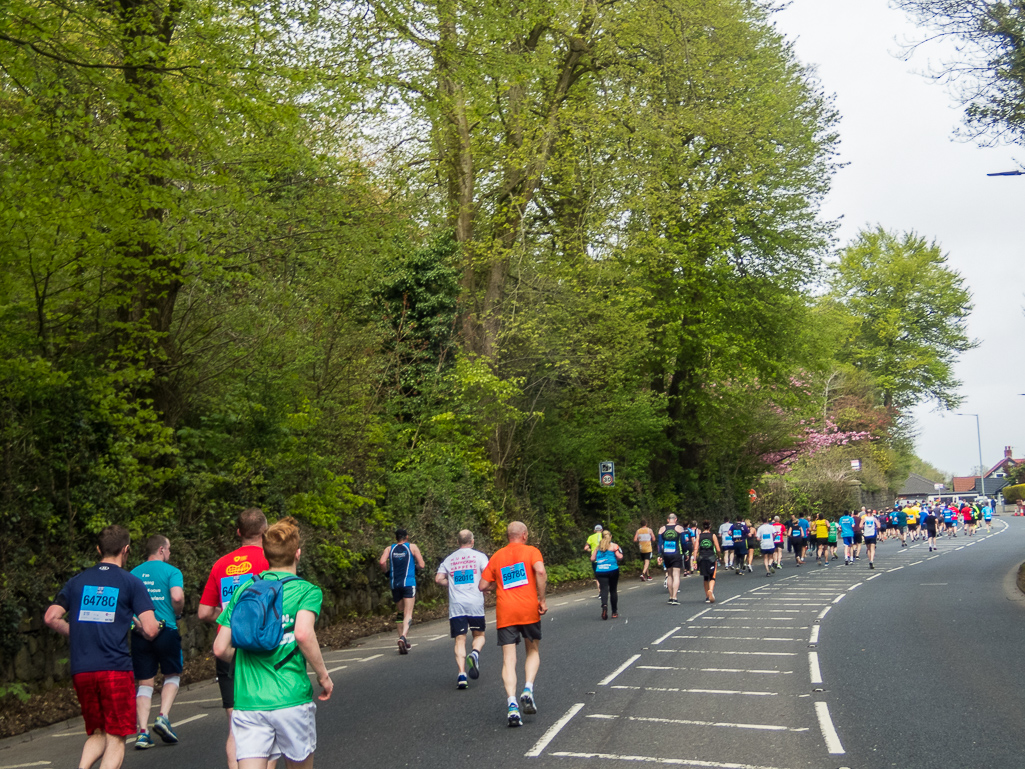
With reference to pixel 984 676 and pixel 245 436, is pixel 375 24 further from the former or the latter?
pixel 984 676

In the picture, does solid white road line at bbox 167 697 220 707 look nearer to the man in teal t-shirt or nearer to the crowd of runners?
the crowd of runners

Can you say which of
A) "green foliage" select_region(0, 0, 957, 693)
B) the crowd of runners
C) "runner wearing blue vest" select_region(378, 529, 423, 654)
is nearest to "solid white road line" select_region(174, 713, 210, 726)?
the crowd of runners

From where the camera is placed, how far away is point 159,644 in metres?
8.08

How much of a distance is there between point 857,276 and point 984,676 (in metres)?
61.8

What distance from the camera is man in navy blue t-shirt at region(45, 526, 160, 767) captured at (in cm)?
615

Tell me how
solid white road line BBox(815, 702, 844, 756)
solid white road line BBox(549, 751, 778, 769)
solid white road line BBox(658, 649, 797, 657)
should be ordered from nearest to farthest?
solid white road line BBox(549, 751, 778, 769) < solid white road line BBox(815, 702, 844, 756) < solid white road line BBox(658, 649, 797, 657)

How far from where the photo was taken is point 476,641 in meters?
10.9

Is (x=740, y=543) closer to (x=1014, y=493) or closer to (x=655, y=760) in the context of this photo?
(x=655, y=760)

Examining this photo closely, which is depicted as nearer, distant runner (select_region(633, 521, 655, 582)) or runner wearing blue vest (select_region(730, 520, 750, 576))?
distant runner (select_region(633, 521, 655, 582))

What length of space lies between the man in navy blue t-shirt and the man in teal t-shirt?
1506mm

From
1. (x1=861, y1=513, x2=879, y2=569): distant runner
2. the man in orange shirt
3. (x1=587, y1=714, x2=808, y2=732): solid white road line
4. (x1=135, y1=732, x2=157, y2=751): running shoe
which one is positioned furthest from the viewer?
(x1=861, y1=513, x2=879, y2=569): distant runner

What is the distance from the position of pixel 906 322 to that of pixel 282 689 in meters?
68.4

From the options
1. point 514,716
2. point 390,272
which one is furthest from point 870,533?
point 514,716

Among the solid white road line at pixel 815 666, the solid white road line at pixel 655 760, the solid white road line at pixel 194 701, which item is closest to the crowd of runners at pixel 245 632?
the solid white road line at pixel 655 760
